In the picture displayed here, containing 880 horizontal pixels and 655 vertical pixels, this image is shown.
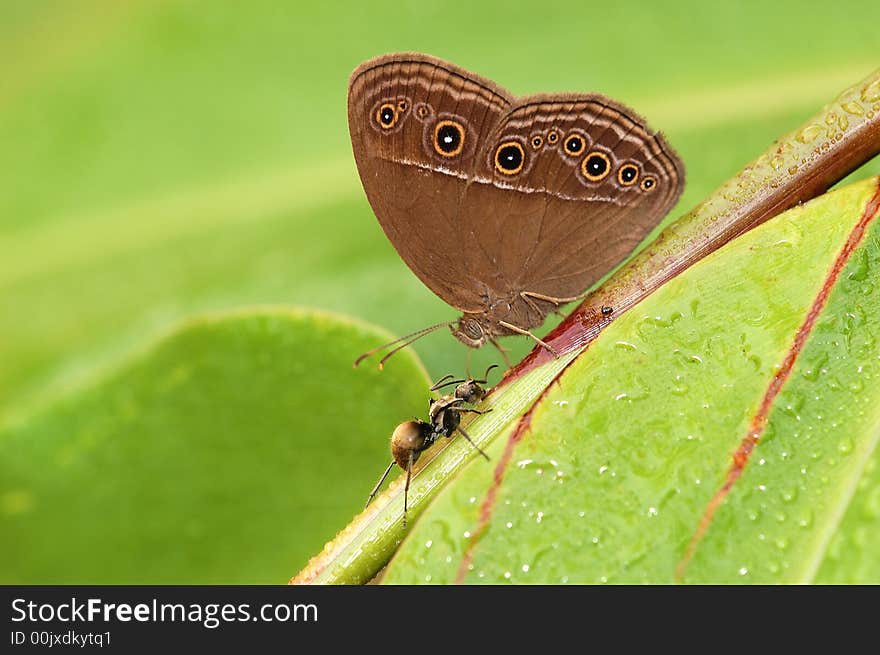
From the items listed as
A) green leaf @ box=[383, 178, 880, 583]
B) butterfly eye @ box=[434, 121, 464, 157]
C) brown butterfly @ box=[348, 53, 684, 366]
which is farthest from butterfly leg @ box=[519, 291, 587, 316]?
green leaf @ box=[383, 178, 880, 583]

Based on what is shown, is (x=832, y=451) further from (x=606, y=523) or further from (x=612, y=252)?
(x=612, y=252)

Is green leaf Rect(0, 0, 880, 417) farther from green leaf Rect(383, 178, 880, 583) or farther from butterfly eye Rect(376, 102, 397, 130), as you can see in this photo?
green leaf Rect(383, 178, 880, 583)

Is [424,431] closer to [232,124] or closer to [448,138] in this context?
[448,138]

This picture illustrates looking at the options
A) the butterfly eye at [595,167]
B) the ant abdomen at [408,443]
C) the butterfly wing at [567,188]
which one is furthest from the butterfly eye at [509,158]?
the ant abdomen at [408,443]

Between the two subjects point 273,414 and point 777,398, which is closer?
point 777,398

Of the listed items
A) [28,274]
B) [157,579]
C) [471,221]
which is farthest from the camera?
[28,274]
